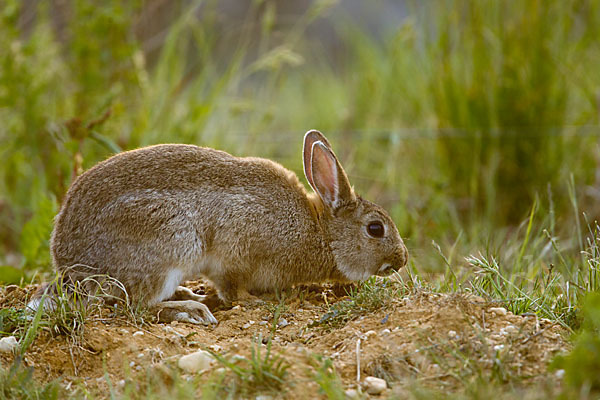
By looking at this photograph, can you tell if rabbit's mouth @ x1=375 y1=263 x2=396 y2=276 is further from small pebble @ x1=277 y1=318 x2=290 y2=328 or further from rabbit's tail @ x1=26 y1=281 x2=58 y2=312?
rabbit's tail @ x1=26 y1=281 x2=58 y2=312

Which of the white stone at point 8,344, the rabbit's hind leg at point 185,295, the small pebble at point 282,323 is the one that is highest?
the white stone at point 8,344

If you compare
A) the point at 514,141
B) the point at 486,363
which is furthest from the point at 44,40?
the point at 486,363

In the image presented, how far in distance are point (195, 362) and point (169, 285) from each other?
0.93 metres

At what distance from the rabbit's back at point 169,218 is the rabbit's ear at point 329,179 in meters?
0.26

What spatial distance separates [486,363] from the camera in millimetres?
2920

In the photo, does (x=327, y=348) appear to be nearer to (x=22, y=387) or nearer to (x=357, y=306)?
(x=357, y=306)

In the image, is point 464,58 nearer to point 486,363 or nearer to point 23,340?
point 486,363

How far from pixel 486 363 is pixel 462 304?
540 millimetres

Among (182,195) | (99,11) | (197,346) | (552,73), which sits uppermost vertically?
(99,11)

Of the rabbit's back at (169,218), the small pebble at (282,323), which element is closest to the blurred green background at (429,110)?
the rabbit's back at (169,218)

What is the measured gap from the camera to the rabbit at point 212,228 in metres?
3.98

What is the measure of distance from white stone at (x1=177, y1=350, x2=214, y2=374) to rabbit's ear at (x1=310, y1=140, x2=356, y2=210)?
1.72 m

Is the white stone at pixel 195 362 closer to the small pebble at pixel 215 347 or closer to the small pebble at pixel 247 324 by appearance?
the small pebble at pixel 215 347

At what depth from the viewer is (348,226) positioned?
4.70 meters
